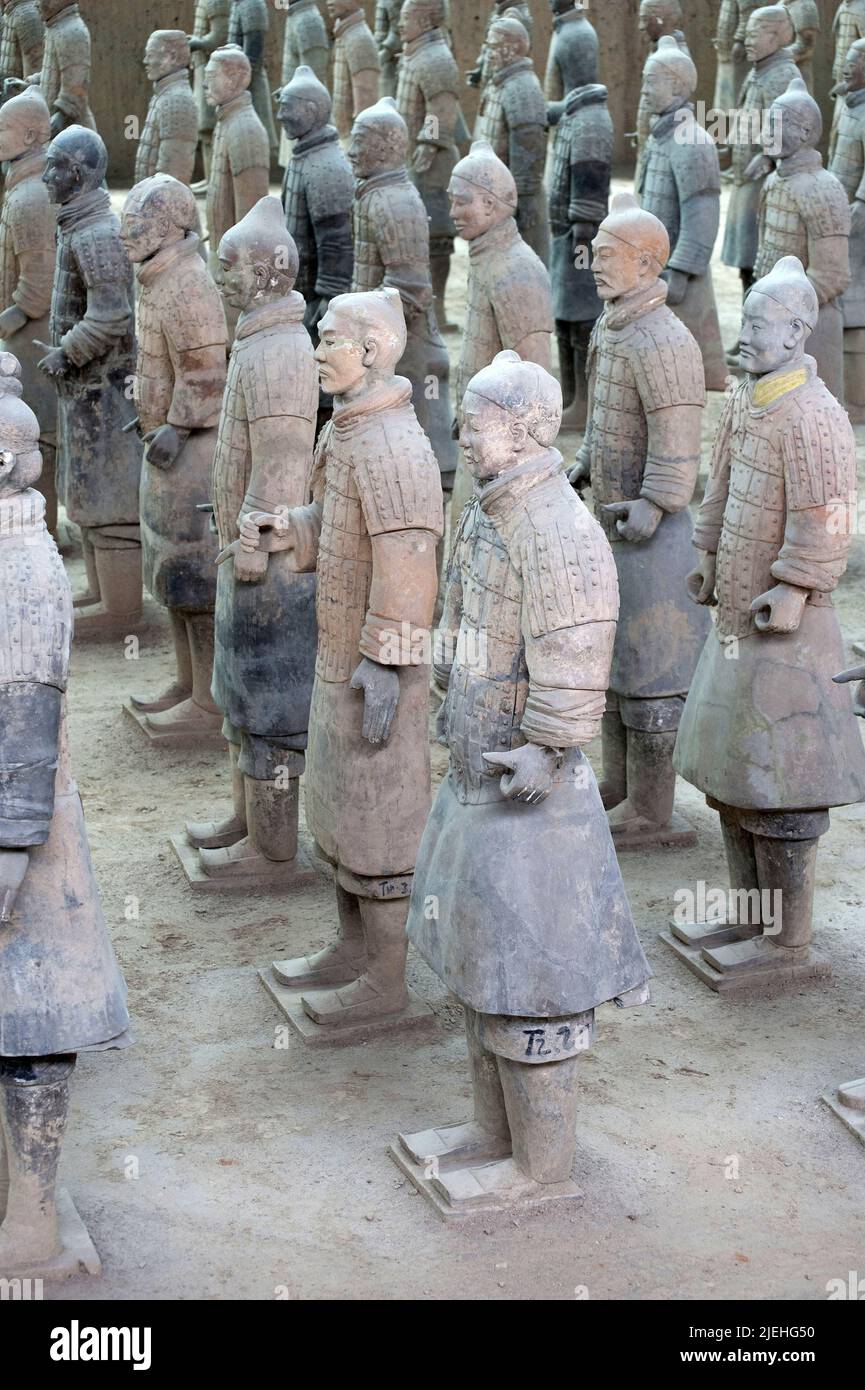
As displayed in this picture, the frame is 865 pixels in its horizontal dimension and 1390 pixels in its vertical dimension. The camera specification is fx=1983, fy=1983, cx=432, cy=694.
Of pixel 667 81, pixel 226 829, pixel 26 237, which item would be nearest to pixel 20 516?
pixel 226 829

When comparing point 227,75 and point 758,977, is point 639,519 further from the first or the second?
point 227,75

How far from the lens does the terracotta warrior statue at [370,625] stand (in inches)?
179

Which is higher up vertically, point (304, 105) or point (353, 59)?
point (304, 105)

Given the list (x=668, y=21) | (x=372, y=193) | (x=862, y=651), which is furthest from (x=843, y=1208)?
(x=668, y=21)

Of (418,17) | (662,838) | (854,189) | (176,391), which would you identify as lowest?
(662,838)

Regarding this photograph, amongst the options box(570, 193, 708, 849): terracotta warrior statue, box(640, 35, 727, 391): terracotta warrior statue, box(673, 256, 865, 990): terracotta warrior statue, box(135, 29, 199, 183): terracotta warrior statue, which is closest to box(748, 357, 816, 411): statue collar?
box(673, 256, 865, 990): terracotta warrior statue

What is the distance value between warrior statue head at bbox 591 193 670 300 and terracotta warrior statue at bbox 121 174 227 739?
127 centimetres

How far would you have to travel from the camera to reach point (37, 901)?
12.2ft

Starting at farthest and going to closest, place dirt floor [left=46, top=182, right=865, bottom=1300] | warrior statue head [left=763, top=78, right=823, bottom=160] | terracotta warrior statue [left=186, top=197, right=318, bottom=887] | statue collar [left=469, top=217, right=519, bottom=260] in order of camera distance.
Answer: warrior statue head [left=763, top=78, right=823, bottom=160] → statue collar [left=469, top=217, right=519, bottom=260] → terracotta warrior statue [left=186, top=197, right=318, bottom=887] → dirt floor [left=46, top=182, right=865, bottom=1300]

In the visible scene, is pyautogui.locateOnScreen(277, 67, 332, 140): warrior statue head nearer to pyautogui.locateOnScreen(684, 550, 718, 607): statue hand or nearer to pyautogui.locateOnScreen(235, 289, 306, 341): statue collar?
pyautogui.locateOnScreen(235, 289, 306, 341): statue collar

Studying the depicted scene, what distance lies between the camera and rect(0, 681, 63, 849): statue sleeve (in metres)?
3.55

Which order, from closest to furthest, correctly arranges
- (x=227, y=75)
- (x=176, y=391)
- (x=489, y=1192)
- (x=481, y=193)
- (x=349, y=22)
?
1. (x=489, y=1192)
2. (x=176, y=391)
3. (x=481, y=193)
4. (x=227, y=75)
5. (x=349, y=22)

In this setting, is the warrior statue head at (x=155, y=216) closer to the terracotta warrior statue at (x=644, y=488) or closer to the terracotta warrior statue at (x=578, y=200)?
the terracotta warrior statue at (x=644, y=488)

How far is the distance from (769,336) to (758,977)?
1.66m
